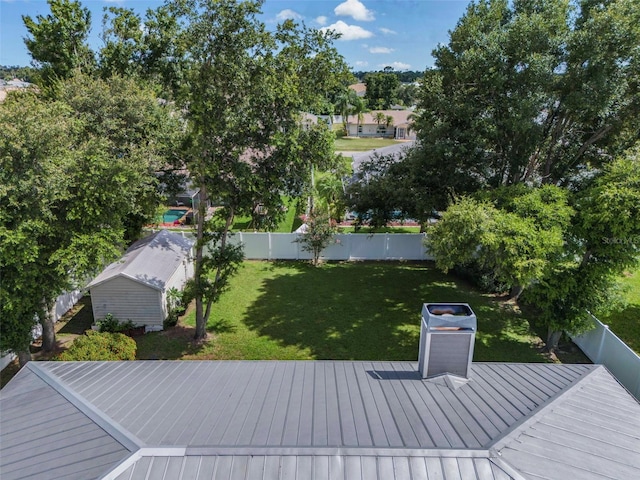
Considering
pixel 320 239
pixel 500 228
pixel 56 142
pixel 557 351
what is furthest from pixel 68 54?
pixel 557 351

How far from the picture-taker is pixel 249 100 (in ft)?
34.6

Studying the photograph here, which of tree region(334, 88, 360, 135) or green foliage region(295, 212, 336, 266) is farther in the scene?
tree region(334, 88, 360, 135)

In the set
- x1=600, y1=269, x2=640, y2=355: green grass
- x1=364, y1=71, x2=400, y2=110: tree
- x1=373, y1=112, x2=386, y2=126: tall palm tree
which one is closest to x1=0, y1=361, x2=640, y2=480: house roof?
x1=600, y1=269, x2=640, y2=355: green grass

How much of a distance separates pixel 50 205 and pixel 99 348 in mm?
3820

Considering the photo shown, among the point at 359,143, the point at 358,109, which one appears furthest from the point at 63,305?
the point at 358,109

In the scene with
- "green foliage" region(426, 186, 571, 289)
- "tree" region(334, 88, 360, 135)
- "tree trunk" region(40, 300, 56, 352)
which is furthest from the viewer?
"tree" region(334, 88, 360, 135)

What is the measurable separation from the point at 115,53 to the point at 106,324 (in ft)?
45.9

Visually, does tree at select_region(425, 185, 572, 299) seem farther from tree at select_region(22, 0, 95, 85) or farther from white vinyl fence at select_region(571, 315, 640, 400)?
tree at select_region(22, 0, 95, 85)

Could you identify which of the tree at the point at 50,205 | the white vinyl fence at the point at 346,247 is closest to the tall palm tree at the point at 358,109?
the white vinyl fence at the point at 346,247

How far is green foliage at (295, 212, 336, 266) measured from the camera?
18.9m

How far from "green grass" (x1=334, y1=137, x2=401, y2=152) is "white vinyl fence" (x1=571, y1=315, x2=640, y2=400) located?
3977 centimetres

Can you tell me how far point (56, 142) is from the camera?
986cm

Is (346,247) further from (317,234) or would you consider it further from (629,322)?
(629,322)

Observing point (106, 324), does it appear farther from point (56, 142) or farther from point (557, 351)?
point (557, 351)
